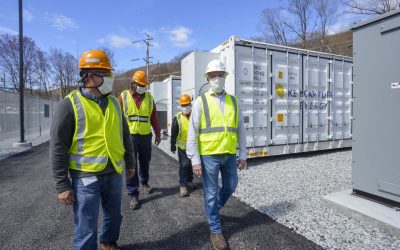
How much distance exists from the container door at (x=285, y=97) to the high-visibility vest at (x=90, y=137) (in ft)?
18.1

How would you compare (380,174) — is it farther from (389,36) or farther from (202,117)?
(202,117)

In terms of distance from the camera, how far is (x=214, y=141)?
2.95 meters

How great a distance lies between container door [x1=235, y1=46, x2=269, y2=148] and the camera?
6.62 metres

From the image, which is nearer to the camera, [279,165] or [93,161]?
[93,161]

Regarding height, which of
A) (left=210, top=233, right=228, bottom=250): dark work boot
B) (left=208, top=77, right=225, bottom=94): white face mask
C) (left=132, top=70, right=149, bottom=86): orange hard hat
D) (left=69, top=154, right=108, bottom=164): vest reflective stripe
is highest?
(left=132, top=70, right=149, bottom=86): orange hard hat

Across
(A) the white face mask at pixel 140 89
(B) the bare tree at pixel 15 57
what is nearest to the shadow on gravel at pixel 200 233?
(A) the white face mask at pixel 140 89

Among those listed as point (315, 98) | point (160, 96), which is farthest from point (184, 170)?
point (160, 96)

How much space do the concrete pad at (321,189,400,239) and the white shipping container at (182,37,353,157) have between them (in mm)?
3010

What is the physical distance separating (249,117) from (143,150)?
332 centimetres

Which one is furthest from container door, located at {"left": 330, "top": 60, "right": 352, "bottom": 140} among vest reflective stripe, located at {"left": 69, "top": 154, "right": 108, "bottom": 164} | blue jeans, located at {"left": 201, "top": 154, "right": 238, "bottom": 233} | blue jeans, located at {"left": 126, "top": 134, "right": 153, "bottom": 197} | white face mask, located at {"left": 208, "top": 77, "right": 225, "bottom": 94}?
vest reflective stripe, located at {"left": 69, "top": 154, "right": 108, "bottom": 164}

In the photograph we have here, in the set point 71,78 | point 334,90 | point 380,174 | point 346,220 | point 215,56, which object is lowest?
point 346,220

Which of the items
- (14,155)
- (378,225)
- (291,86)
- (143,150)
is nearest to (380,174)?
(378,225)

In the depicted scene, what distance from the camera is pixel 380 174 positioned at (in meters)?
3.56

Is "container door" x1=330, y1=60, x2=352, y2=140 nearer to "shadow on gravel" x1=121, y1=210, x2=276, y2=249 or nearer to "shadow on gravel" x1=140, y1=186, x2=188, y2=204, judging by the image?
"shadow on gravel" x1=140, y1=186, x2=188, y2=204
